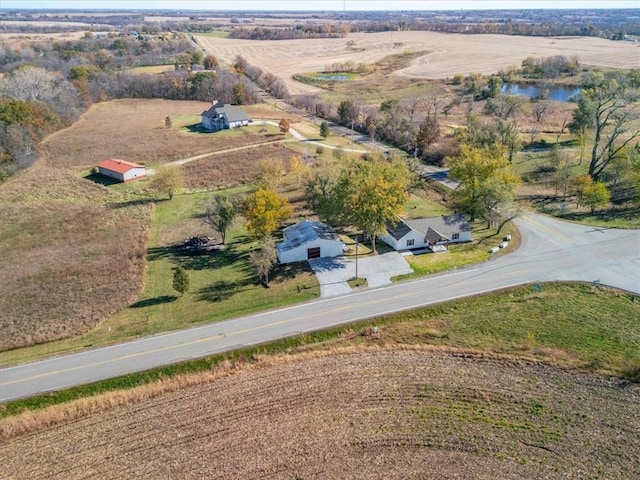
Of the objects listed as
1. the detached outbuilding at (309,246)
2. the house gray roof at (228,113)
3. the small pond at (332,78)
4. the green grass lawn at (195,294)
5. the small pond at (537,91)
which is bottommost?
the green grass lawn at (195,294)

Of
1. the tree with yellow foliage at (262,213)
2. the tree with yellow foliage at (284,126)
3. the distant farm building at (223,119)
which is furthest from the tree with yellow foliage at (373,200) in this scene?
the distant farm building at (223,119)

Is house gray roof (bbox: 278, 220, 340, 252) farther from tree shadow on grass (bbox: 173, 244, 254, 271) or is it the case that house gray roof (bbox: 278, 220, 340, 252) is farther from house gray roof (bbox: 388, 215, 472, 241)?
house gray roof (bbox: 388, 215, 472, 241)

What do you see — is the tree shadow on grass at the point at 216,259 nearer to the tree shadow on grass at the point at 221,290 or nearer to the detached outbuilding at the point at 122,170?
the tree shadow on grass at the point at 221,290

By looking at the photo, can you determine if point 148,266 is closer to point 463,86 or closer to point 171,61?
point 463,86

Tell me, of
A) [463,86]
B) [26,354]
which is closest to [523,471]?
[26,354]

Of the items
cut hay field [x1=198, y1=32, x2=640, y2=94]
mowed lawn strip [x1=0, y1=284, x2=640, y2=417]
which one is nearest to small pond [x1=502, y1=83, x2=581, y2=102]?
cut hay field [x1=198, y1=32, x2=640, y2=94]

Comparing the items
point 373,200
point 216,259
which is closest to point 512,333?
point 373,200
